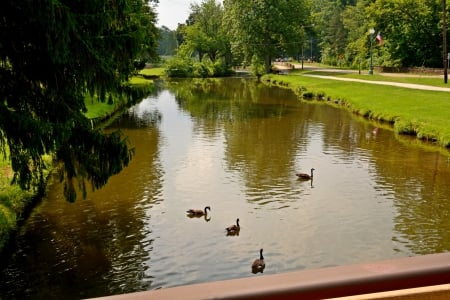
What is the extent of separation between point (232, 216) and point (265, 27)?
71133 mm

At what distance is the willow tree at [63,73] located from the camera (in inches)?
358

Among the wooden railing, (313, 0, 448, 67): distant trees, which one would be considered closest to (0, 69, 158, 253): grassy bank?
the wooden railing

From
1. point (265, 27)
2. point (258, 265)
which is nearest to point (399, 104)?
point (258, 265)

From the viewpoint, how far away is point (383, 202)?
1577 cm

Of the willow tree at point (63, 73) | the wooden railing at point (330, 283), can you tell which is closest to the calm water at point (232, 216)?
the willow tree at point (63, 73)

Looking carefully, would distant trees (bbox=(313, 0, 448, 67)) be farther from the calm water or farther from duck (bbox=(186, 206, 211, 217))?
duck (bbox=(186, 206, 211, 217))

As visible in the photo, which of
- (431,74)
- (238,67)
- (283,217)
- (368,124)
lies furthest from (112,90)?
(238,67)

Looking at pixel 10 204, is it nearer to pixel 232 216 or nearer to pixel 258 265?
pixel 232 216

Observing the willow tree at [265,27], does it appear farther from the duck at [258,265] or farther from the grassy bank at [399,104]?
the duck at [258,265]

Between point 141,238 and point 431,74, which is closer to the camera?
point 141,238

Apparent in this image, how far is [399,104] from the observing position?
33.7m

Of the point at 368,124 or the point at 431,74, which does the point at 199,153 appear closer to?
the point at 368,124

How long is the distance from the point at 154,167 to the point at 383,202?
30.2 feet

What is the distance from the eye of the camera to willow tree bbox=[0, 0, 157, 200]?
9094 mm
